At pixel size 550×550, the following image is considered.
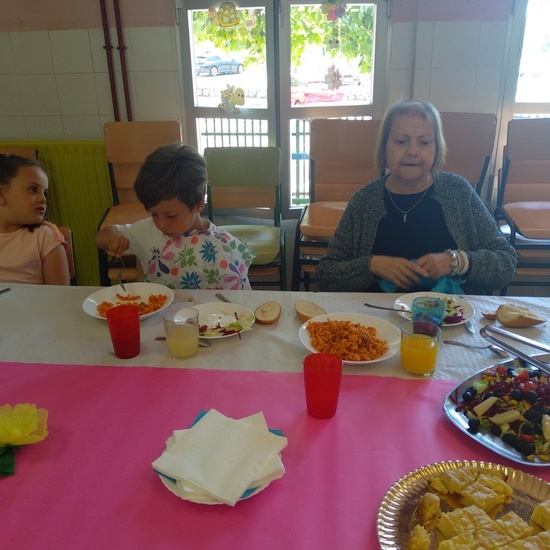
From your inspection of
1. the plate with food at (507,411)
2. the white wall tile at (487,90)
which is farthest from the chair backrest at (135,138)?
the plate with food at (507,411)

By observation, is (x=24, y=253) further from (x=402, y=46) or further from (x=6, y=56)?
(x=402, y=46)

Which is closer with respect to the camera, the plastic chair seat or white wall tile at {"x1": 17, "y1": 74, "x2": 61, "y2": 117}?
the plastic chair seat

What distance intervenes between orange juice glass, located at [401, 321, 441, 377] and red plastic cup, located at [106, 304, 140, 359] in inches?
26.9

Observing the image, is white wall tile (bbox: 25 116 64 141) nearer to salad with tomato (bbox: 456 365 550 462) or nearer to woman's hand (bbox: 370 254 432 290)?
woman's hand (bbox: 370 254 432 290)

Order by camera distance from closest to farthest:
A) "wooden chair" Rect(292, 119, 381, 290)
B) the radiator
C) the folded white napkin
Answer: the folded white napkin, "wooden chair" Rect(292, 119, 381, 290), the radiator

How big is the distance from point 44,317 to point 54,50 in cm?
282

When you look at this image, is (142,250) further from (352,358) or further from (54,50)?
(54,50)

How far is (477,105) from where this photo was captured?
11.4 feet

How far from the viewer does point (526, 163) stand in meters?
3.21

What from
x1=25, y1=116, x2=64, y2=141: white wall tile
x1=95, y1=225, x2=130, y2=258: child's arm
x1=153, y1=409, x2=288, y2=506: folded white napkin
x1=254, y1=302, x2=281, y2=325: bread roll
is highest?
x1=25, y1=116, x2=64, y2=141: white wall tile

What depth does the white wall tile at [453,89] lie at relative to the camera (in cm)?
340

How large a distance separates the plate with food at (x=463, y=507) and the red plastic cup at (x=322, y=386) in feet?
0.76

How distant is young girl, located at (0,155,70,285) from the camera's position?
6.46 ft

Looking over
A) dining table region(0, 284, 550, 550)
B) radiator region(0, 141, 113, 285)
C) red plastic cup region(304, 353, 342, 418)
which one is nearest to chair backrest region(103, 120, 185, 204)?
radiator region(0, 141, 113, 285)
